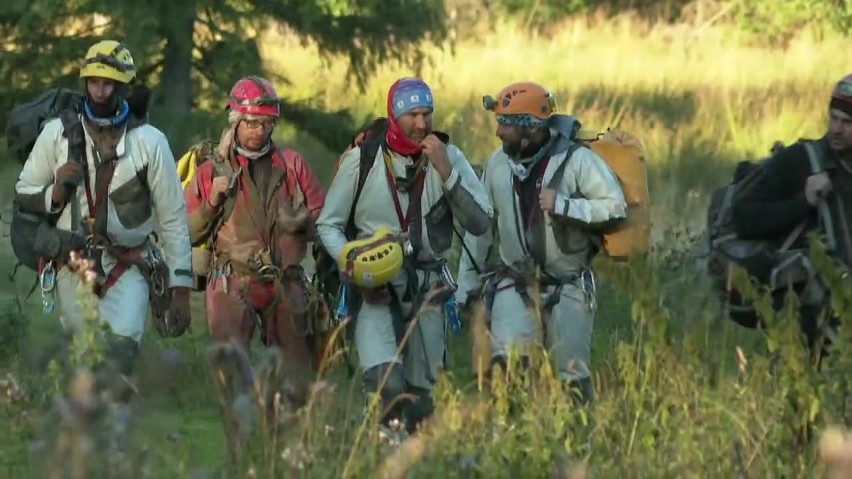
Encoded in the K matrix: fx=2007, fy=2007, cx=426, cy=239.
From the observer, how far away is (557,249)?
9.48 m

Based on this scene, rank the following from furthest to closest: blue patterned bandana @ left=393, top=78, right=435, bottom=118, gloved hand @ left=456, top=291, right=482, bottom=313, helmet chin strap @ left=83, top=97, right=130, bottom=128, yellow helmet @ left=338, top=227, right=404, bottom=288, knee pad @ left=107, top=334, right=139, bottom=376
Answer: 1. gloved hand @ left=456, top=291, right=482, bottom=313
2. blue patterned bandana @ left=393, top=78, right=435, bottom=118
3. yellow helmet @ left=338, top=227, right=404, bottom=288
4. helmet chin strap @ left=83, top=97, right=130, bottom=128
5. knee pad @ left=107, top=334, right=139, bottom=376

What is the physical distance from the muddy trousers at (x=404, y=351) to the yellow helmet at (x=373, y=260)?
319mm

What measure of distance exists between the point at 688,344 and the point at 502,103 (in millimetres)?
3253

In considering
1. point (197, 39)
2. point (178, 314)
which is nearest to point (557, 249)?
point (178, 314)

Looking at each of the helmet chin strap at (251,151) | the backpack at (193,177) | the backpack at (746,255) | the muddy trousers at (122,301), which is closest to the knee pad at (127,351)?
the muddy trousers at (122,301)

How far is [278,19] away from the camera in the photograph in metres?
16.5

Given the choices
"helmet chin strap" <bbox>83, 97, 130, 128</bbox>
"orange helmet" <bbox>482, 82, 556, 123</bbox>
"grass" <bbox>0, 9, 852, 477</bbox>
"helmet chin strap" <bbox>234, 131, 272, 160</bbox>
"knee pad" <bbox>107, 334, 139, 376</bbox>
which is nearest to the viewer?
"grass" <bbox>0, 9, 852, 477</bbox>

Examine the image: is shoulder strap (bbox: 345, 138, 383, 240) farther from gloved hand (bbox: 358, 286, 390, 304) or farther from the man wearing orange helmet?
the man wearing orange helmet

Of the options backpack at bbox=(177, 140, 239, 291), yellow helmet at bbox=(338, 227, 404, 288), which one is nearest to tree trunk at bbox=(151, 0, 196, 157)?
backpack at bbox=(177, 140, 239, 291)

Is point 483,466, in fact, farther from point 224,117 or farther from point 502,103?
point 224,117

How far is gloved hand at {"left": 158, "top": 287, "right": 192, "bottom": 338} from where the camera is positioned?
8898 millimetres

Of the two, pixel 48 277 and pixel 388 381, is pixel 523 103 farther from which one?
pixel 48 277

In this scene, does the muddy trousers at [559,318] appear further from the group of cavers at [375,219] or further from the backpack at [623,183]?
the backpack at [623,183]

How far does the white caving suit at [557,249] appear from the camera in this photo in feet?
30.8
